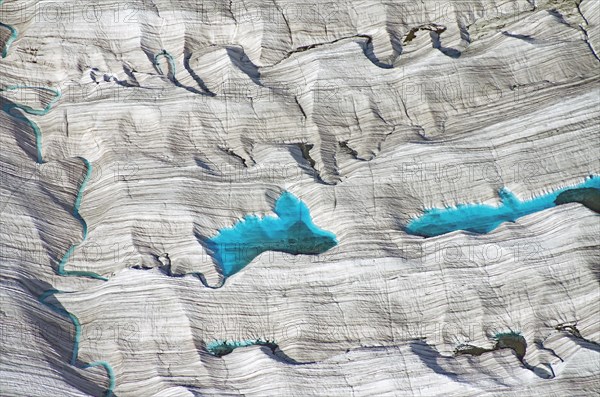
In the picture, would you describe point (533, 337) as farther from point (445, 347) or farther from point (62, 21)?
point (62, 21)

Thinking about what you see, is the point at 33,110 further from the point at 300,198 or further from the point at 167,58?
the point at 300,198

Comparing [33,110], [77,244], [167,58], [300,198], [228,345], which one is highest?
[167,58]

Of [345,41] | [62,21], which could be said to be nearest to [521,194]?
[345,41]

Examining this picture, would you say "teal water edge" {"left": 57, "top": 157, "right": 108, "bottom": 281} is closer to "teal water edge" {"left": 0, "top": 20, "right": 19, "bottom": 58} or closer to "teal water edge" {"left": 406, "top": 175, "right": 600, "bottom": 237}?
"teal water edge" {"left": 0, "top": 20, "right": 19, "bottom": 58}

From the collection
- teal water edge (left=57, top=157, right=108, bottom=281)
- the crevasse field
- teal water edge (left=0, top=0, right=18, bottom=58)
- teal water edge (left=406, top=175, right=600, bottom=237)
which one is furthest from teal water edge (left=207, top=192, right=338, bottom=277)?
teal water edge (left=0, top=0, right=18, bottom=58)

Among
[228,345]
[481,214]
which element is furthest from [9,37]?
[481,214]

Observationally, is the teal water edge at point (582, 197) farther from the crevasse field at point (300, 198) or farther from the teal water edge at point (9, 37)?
the teal water edge at point (9, 37)

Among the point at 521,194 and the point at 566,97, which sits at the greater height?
the point at 566,97
